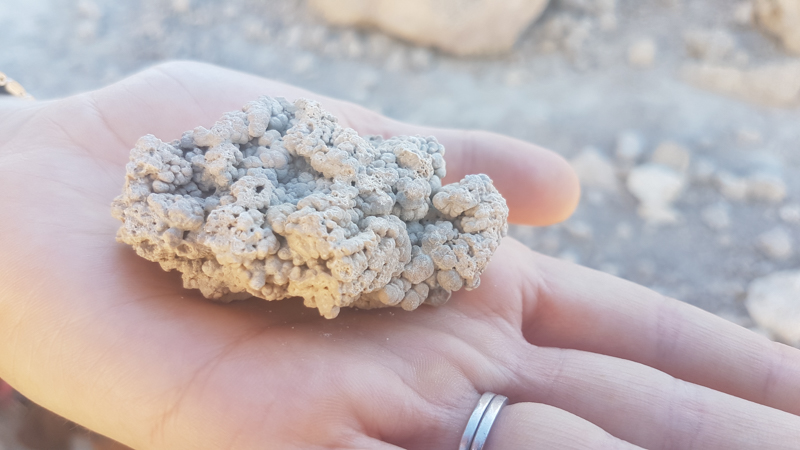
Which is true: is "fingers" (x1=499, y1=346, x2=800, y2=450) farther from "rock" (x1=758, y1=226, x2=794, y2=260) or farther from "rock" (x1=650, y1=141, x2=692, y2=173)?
"rock" (x1=650, y1=141, x2=692, y2=173)

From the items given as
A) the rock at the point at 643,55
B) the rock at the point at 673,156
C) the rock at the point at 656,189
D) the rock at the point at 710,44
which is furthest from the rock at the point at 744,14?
the rock at the point at 656,189

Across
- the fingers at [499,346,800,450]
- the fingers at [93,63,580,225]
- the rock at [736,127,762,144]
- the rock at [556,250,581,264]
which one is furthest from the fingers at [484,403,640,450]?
the rock at [736,127,762,144]

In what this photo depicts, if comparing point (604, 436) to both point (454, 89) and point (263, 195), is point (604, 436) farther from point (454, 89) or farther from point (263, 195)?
point (454, 89)

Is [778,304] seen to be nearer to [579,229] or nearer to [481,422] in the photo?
[579,229]

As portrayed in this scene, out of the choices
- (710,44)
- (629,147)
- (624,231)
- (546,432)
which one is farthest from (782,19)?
(546,432)

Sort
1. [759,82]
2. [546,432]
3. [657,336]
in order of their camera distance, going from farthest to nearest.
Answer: [759,82], [657,336], [546,432]

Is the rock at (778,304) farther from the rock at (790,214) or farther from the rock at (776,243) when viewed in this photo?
the rock at (790,214)
